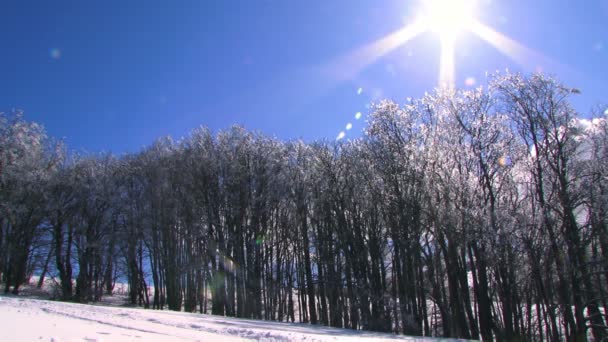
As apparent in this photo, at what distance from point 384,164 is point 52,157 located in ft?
101

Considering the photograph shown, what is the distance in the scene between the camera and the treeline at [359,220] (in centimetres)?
2020

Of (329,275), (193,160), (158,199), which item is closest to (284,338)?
(329,275)

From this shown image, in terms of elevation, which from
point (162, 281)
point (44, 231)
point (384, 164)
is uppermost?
point (384, 164)

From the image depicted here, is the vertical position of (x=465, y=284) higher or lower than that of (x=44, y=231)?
lower

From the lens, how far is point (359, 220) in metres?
30.1

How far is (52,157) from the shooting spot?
122ft

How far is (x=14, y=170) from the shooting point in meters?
32.7

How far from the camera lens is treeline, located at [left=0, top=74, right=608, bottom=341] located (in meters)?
20.2

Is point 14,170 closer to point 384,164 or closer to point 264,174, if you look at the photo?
point 264,174

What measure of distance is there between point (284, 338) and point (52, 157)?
3439 cm

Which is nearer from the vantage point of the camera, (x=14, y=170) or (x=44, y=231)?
(x=14, y=170)

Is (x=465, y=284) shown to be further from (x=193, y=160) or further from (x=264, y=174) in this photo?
(x=193, y=160)

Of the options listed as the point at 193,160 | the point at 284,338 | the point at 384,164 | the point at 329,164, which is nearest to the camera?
the point at 284,338

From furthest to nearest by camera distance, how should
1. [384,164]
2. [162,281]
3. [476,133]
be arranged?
1. [162,281]
2. [384,164]
3. [476,133]
